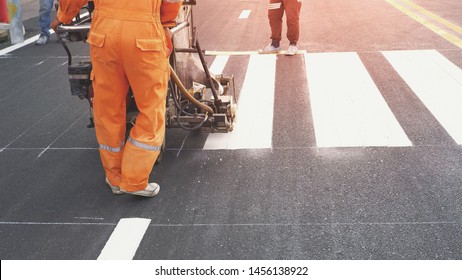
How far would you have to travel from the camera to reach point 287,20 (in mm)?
8414

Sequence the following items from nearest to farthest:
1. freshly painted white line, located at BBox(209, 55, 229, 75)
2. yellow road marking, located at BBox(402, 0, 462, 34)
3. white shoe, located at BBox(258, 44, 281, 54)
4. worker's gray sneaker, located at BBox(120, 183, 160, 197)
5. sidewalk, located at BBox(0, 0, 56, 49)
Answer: worker's gray sneaker, located at BBox(120, 183, 160, 197) → freshly painted white line, located at BBox(209, 55, 229, 75) → white shoe, located at BBox(258, 44, 281, 54) → yellow road marking, located at BBox(402, 0, 462, 34) → sidewalk, located at BBox(0, 0, 56, 49)

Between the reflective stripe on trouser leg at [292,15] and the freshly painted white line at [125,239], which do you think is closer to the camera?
the freshly painted white line at [125,239]

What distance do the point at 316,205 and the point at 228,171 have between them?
883 millimetres

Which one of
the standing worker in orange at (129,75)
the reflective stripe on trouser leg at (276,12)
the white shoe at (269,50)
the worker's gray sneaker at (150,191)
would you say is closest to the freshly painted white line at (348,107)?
the white shoe at (269,50)

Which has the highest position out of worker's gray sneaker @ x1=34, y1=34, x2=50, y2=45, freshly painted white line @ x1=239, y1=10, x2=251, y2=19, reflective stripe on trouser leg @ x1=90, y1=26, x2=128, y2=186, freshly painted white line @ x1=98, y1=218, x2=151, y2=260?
reflective stripe on trouser leg @ x1=90, y1=26, x2=128, y2=186

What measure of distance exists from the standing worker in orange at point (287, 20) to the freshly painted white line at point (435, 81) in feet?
4.30

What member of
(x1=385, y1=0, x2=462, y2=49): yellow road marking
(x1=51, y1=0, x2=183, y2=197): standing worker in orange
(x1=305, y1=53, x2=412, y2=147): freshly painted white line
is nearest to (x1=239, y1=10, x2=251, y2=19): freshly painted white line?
(x1=385, y1=0, x2=462, y2=49): yellow road marking

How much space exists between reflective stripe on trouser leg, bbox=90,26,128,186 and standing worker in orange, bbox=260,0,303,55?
4.76m

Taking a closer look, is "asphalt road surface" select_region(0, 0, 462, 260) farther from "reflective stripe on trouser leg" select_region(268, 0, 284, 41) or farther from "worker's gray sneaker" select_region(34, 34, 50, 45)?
"worker's gray sneaker" select_region(34, 34, 50, 45)

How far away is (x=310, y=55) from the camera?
27.5 feet

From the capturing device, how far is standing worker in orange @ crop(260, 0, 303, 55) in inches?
329

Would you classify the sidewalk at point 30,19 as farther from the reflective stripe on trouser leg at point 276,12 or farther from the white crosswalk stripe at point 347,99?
the reflective stripe on trouser leg at point 276,12

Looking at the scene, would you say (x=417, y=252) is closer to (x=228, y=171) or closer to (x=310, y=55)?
(x=228, y=171)

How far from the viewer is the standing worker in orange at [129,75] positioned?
12.0 ft
